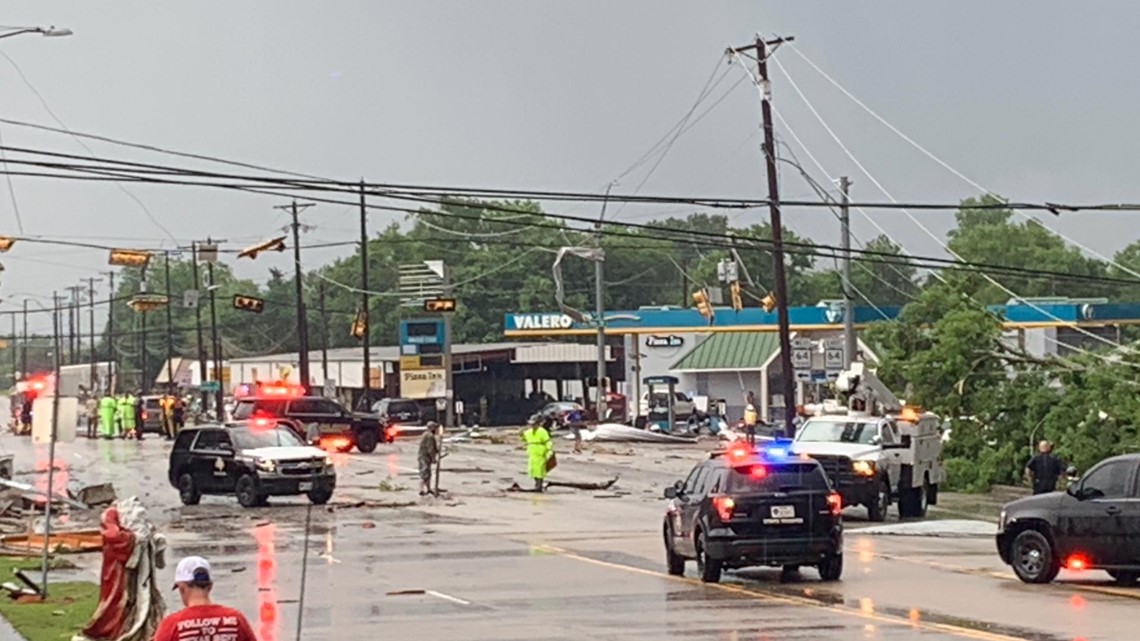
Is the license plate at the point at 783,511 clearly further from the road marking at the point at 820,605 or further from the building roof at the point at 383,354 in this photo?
the building roof at the point at 383,354

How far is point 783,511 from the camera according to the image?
77.2 ft

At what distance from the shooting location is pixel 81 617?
20250 millimetres

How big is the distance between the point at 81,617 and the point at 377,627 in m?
3.32

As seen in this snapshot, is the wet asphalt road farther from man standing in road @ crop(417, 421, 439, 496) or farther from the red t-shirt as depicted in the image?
the red t-shirt

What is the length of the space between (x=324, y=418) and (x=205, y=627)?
4958cm

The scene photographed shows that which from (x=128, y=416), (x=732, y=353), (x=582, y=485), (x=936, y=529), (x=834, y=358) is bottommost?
(x=936, y=529)

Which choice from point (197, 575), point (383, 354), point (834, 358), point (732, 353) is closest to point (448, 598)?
point (197, 575)

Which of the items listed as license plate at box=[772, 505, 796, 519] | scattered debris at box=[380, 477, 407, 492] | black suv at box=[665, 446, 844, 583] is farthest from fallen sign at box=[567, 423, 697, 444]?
license plate at box=[772, 505, 796, 519]

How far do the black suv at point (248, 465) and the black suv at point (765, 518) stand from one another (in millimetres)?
16325

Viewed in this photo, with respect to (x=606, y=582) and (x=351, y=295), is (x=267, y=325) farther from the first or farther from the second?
(x=606, y=582)

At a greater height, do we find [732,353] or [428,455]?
[732,353]

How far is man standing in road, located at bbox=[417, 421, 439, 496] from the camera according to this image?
4153 centimetres

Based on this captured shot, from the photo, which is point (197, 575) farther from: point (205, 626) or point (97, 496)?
point (97, 496)

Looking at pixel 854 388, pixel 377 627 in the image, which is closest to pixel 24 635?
pixel 377 627
